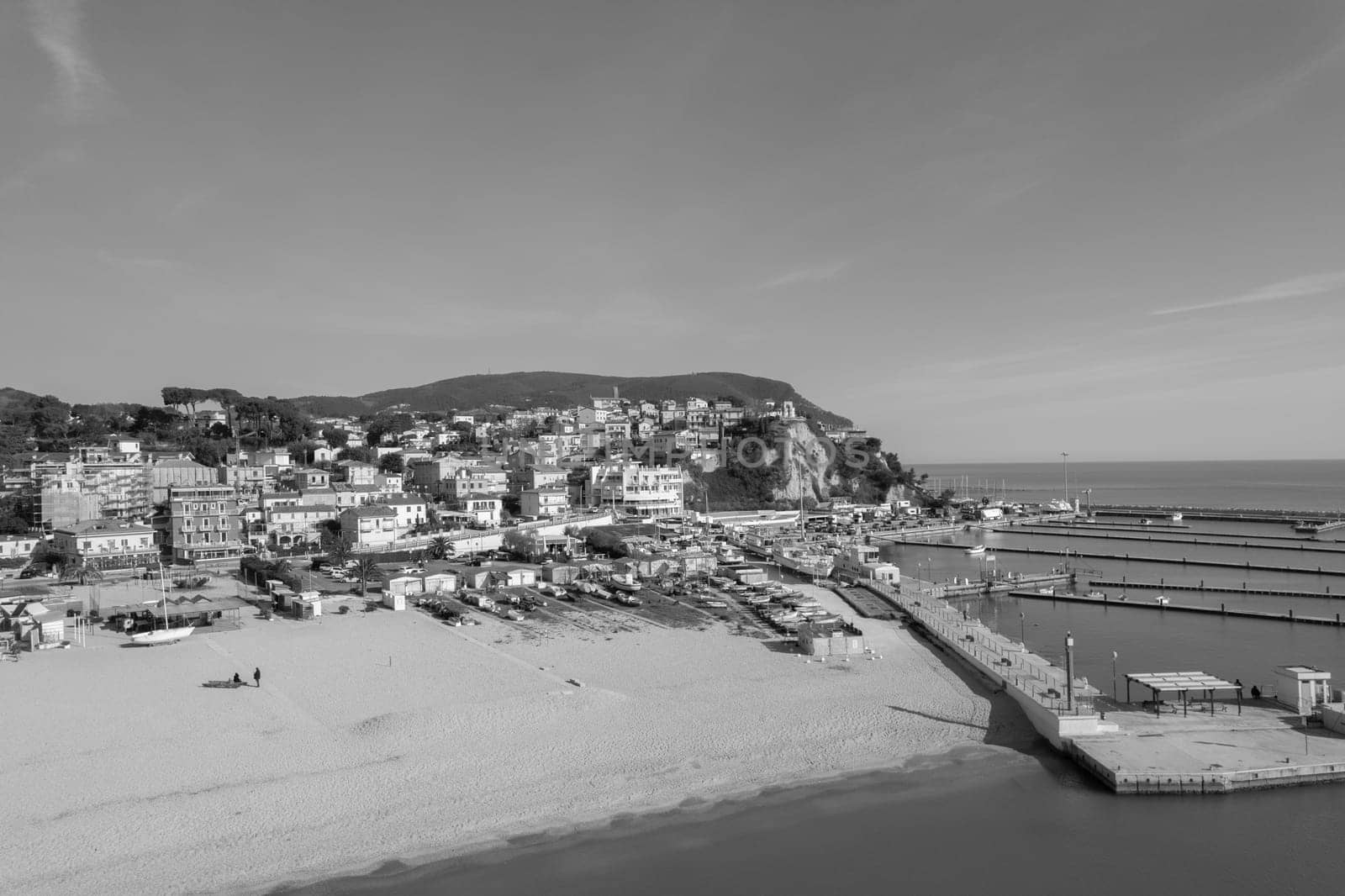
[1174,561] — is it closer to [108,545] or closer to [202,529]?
[202,529]

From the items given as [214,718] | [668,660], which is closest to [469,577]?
[668,660]

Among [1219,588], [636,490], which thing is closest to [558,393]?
[636,490]

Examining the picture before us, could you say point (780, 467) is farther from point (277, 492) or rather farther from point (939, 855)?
point (939, 855)

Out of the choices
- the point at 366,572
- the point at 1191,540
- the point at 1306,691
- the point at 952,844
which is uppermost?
the point at 366,572

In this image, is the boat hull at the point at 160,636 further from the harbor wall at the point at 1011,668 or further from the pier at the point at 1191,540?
the pier at the point at 1191,540

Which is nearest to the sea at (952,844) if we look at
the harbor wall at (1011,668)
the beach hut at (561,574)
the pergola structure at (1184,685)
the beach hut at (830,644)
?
the harbor wall at (1011,668)

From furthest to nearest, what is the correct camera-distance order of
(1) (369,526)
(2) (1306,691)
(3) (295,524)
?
(3) (295,524) < (1) (369,526) < (2) (1306,691)

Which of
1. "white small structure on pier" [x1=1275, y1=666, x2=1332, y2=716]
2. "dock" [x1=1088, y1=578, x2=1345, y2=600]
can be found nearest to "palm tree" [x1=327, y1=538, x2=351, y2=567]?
"white small structure on pier" [x1=1275, y1=666, x2=1332, y2=716]
